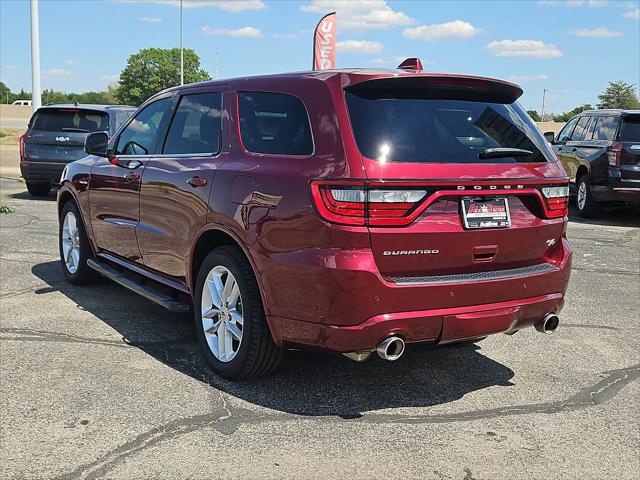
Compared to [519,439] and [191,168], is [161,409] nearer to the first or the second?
[191,168]

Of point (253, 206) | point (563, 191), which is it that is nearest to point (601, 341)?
point (563, 191)

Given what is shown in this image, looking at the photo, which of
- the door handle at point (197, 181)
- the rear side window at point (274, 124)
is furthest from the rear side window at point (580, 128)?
the door handle at point (197, 181)

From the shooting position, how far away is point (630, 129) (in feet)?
38.1

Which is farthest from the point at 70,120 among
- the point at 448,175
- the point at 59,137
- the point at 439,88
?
the point at 448,175

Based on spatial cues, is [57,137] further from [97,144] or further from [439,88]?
[439,88]

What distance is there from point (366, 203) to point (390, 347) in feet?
2.48

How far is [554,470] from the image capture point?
328 cm

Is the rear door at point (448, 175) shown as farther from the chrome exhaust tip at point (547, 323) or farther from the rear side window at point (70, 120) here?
the rear side window at point (70, 120)

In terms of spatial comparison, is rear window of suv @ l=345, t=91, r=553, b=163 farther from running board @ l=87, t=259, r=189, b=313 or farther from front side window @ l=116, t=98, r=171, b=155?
front side window @ l=116, t=98, r=171, b=155

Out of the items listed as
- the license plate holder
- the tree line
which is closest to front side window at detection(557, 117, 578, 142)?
→ the license plate holder

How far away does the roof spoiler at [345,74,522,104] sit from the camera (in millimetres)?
3748

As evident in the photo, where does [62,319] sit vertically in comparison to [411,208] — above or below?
below

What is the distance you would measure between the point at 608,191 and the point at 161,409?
9.95m

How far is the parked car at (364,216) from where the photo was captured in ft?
11.5
